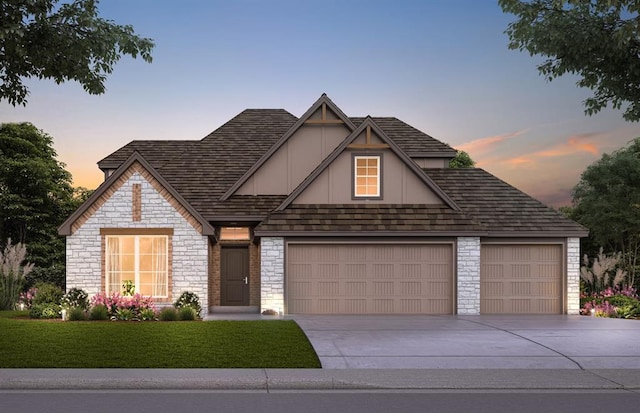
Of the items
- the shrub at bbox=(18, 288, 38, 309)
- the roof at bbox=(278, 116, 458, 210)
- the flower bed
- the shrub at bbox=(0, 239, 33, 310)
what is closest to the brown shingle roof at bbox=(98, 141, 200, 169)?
the shrub at bbox=(0, 239, 33, 310)

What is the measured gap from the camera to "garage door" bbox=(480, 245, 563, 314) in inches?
928

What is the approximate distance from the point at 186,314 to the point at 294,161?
823 cm

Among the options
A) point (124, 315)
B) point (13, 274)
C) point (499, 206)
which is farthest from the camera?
point (499, 206)

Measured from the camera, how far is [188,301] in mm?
22094

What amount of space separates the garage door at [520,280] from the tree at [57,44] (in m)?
13.3

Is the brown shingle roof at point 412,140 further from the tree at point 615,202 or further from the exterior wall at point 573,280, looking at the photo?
the tree at point 615,202

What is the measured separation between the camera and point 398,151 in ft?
76.5

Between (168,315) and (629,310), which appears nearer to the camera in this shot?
(168,315)

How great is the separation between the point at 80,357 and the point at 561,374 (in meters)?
8.85

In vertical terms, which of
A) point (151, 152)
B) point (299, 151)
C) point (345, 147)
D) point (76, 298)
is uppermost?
point (151, 152)

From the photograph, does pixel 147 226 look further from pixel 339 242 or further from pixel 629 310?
pixel 629 310

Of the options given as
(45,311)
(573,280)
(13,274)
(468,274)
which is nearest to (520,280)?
(573,280)

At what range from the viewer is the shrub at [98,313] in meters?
19.5

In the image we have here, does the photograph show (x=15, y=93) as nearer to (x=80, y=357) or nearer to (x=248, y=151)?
(x=80, y=357)
